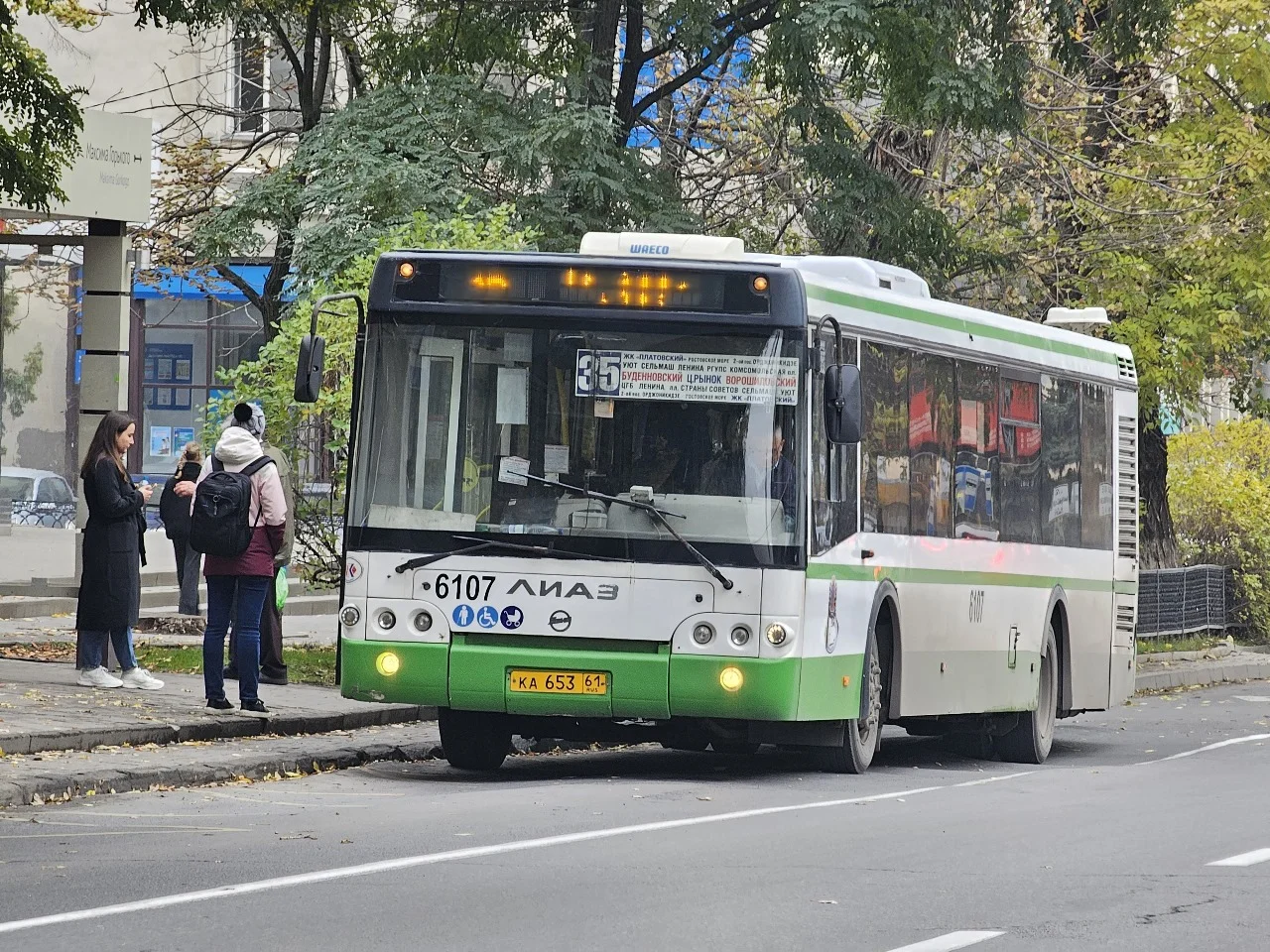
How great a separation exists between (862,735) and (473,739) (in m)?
2.20

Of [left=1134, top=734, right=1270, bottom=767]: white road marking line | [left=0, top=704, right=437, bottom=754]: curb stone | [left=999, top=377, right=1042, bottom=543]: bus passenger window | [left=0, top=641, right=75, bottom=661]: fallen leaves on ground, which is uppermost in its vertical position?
[left=999, top=377, right=1042, bottom=543]: bus passenger window

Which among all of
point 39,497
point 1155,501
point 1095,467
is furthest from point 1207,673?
point 39,497

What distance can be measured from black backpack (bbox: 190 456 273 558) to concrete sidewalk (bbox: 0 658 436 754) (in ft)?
3.32

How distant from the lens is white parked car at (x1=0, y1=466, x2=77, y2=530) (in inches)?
1569

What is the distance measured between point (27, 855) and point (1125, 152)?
63.4ft

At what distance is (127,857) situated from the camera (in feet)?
30.1

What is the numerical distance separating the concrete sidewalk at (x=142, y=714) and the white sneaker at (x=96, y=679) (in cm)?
9

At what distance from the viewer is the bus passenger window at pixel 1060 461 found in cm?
1647

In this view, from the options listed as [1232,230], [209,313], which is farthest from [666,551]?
[209,313]

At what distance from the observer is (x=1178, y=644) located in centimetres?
3042

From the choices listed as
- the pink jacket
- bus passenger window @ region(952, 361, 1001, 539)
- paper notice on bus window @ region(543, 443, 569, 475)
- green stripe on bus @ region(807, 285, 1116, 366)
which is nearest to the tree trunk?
green stripe on bus @ region(807, 285, 1116, 366)

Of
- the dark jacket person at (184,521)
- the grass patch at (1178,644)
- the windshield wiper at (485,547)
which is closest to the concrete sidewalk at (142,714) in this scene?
the windshield wiper at (485,547)

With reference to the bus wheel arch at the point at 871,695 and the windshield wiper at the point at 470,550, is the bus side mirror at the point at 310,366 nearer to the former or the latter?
the windshield wiper at the point at 470,550

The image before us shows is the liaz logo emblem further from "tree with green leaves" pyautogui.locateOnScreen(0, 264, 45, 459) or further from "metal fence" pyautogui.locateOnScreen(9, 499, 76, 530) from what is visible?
"tree with green leaves" pyautogui.locateOnScreen(0, 264, 45, 459)
